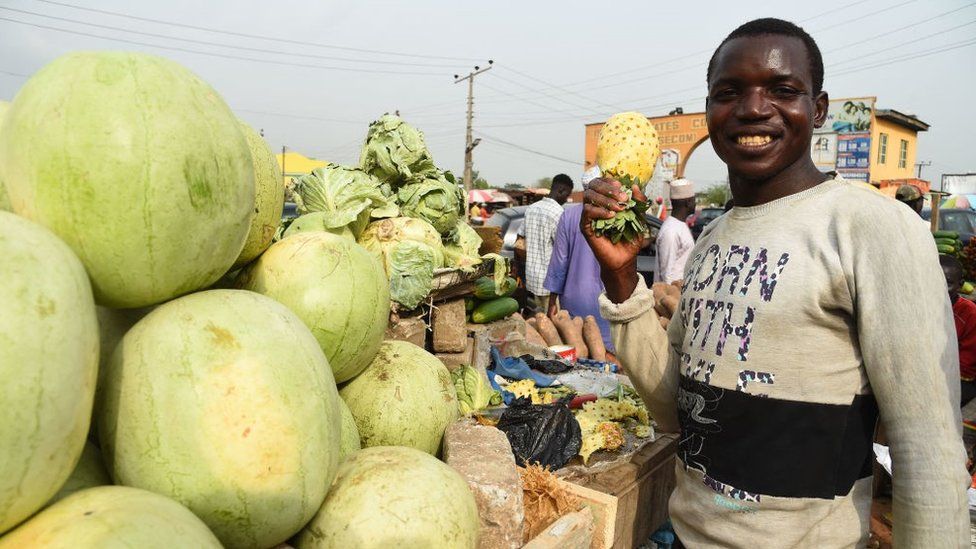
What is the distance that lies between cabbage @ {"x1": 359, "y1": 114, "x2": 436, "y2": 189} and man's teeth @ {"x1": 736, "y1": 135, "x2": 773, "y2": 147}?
10.2 ft

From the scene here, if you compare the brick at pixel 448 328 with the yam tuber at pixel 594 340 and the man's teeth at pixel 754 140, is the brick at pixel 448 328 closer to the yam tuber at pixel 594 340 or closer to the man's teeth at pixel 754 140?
the yam tuber at pixel 594 340

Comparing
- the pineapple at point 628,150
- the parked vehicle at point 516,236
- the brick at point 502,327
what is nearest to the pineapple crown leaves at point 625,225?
the pineapple at point 628,150

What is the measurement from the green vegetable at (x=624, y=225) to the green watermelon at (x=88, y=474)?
1.56 m

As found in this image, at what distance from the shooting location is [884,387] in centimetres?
150

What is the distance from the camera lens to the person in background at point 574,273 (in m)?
6.34

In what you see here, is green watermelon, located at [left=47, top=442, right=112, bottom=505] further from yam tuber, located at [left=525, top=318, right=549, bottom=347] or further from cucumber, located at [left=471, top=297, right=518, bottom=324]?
yam tuber, located at [left=525, top=318, right=549, bottom=347]

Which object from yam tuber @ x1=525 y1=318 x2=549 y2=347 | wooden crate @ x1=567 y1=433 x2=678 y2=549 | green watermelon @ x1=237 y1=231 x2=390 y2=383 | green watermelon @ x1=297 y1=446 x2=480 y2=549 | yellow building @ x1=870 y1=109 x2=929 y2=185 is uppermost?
yellow building @ x1=870 y1=109 x2=929 y2=185

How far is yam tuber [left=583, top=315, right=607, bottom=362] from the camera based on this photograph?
6.11 metres

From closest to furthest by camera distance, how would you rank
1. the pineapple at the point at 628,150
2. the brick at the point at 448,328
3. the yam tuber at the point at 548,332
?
the pineapple at the point at 628,150, the brick at the point at 448,328, the yam tuber at the point at 548,332

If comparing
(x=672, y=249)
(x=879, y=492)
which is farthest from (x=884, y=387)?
(x=672, y=249)

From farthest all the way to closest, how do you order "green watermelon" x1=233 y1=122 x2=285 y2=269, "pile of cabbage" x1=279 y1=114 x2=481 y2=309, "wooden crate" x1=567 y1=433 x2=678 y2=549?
"pile of cabbage" x1=279 y1=114 x2=481 y2=309 → "wooden crate" x1=567 y1=433 x2=678 y2=549 → "green watermelon" x1=233 y1=122 x2=285 y2=269

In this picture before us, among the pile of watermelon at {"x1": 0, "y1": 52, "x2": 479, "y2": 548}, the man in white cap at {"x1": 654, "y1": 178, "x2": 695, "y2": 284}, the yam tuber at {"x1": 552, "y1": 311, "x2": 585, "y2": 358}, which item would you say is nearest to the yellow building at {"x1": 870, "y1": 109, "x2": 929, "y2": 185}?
the man in white cap at {"x1": 654, "y1": 178, "x2": 695, "y2": 284}

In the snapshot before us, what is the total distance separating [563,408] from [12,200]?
2719 mm

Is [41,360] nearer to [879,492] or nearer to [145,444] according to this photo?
[145,444]
